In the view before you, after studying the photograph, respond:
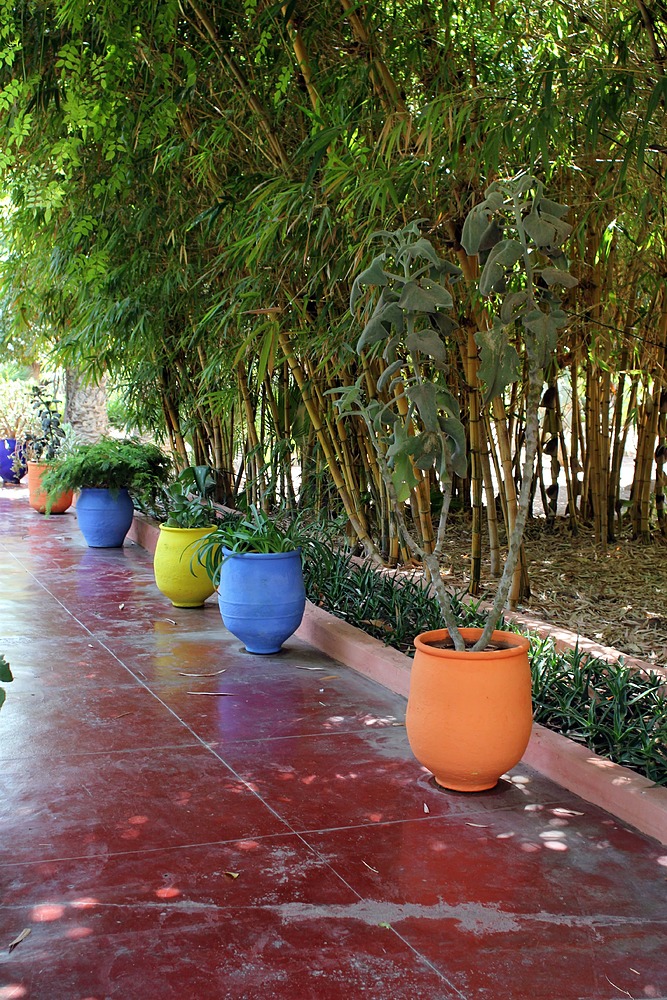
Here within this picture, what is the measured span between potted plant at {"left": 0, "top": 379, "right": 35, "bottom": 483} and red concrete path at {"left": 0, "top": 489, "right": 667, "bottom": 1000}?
8583 mm

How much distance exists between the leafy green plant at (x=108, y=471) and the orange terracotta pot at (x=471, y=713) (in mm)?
4693

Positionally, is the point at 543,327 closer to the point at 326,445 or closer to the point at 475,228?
the point at 475,228

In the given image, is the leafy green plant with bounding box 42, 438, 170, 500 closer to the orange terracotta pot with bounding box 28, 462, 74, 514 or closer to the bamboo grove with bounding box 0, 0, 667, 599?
the bamboo grove with bounding box 0, 0, 667, 599

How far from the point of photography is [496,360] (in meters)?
2.66

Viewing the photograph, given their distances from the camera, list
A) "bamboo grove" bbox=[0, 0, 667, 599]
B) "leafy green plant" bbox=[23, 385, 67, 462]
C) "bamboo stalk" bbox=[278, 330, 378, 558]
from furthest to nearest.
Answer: "leafy green plant" bbox=[23, 385, 67, 462] → "bamboo stalk" bbox=[278, 330, 378, 558] → "bamboo grove" bbox=[0, 0, 667, 599]

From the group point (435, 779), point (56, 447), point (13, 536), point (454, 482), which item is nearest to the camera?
point (435, 779)

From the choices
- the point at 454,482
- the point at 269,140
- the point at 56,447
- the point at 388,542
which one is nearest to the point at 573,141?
the point at 269,140

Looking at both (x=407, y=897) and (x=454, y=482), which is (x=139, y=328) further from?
(x=407, y=897)

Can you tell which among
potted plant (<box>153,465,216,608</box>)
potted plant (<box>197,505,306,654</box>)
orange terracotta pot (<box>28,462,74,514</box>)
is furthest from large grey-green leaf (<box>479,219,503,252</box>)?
orange terracotta pot (<box>28,462,74,514</box>)

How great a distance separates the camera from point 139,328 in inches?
205

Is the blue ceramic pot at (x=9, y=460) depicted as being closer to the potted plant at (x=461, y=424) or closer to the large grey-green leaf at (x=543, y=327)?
the potted plant at (x=461, y=424)

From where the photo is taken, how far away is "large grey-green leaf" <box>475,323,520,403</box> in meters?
2.64

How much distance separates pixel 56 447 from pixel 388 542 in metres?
5.67

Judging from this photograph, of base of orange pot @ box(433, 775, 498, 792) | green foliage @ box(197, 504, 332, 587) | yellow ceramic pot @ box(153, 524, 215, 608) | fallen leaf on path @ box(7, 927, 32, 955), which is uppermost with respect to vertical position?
green foliage @ box(197, 504, 332, 587)
